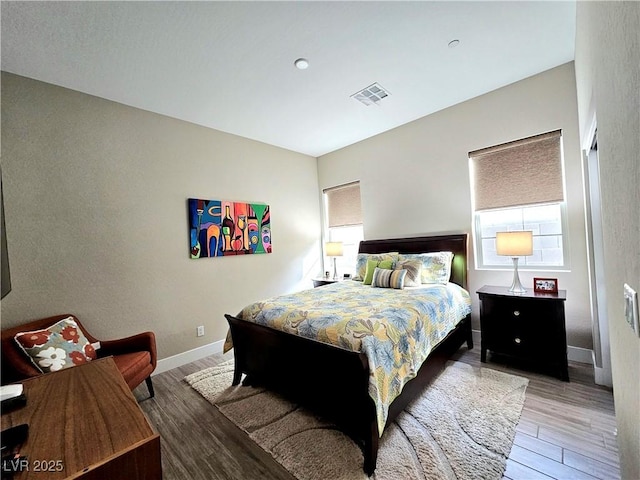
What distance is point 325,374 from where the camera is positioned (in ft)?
6.07

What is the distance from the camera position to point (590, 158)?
230cm

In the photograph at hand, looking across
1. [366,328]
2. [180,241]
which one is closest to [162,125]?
[180,241]

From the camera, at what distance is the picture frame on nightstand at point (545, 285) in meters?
2.62

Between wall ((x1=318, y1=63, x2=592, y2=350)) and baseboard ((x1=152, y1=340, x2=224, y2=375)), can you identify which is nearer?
wall ((x1=318, y1=63, x2=592, y2=350))

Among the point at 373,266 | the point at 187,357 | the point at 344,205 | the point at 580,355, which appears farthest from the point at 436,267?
the point at 187,357

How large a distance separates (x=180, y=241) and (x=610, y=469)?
12.9 ft

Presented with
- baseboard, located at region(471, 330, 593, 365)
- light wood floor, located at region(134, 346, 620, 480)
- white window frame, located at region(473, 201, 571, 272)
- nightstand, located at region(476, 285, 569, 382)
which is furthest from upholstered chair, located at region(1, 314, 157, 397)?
baseboard, located at region(471, 330, 593, 365)

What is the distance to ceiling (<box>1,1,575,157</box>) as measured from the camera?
6.21 ft

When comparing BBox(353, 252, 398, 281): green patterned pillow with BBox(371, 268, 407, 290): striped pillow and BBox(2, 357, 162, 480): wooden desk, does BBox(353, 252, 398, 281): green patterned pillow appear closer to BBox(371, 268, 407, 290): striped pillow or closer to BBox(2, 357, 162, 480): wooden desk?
BBox(371, 268, 407, 290): striped pillow

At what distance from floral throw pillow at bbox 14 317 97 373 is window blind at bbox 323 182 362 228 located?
3660 mm

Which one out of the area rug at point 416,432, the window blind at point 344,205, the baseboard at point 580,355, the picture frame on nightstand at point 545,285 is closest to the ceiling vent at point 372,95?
the window blind at point 344,205

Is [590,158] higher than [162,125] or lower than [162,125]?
lower

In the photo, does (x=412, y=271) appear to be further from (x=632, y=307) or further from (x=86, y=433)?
(x=86, y=433)

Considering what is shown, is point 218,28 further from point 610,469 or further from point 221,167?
point 610,469
